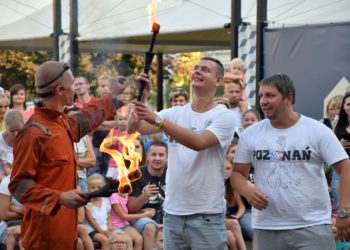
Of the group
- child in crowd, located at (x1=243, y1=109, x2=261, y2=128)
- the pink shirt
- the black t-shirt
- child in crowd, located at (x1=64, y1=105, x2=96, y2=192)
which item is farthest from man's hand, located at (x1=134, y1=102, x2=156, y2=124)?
child in crowd, located at (x1=243, y1=109, x2=261, y2=128)

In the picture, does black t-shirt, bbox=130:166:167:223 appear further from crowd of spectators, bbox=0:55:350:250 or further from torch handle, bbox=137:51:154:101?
torch handle, bbox=137:51:154:101

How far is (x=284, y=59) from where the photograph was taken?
35.2ft

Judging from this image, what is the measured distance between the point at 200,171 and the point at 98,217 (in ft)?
9.84

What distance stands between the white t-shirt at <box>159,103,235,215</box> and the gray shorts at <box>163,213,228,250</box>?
0.16 ft

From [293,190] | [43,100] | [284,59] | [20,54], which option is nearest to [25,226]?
[43,100]

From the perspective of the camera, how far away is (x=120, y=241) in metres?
7.86

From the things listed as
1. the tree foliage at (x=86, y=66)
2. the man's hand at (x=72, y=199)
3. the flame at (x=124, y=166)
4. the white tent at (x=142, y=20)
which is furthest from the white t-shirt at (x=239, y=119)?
the man's hand at (x=72, y=199)

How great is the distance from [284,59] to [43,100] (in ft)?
20.7

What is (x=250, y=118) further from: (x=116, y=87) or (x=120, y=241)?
(x=116, y=87)

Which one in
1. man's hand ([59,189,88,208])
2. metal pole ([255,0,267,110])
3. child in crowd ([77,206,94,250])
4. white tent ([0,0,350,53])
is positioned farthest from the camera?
white tent ([0,0,350,53])

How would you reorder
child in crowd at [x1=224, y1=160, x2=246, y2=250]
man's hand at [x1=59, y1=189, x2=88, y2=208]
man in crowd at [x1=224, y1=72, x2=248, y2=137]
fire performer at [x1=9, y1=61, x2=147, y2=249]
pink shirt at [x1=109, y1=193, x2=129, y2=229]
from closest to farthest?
man's hand at [x1=59, y1=189, x2=88, y2=208] < fire performer at [x1=9, y1=61, x2=147, y2=249] < child in crowd at [x1=224, y1=160, x2=246, y2=250] < pink shirt at [x1=109, y1=193, x2=129, y2=229] < man in crowd at [x1=224, y1=72, x2=248, y2=137]

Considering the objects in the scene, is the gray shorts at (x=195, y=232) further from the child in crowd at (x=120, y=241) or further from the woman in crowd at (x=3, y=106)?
the woman in crowd at (x=3, y=106)

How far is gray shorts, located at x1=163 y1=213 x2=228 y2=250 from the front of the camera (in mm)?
5344

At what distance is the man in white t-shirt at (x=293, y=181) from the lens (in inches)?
202
